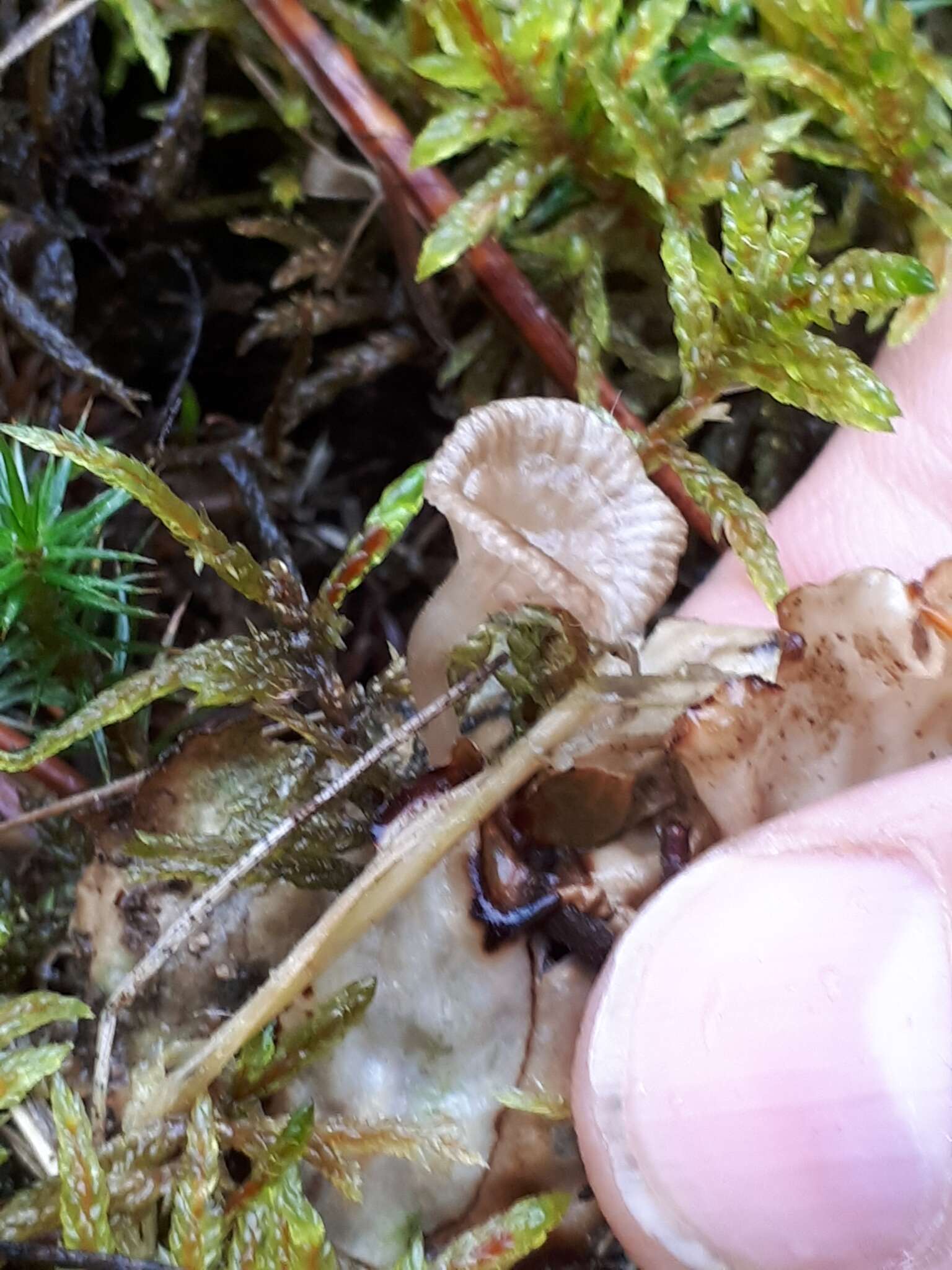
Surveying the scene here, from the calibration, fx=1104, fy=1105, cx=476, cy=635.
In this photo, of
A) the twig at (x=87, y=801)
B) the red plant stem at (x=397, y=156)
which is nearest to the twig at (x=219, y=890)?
the twig at (x=87, y=801)

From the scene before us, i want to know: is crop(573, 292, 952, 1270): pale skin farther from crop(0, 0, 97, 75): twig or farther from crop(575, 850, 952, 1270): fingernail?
crop(0, 0, 97, 75): twig

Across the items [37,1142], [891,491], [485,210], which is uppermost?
[485,210]

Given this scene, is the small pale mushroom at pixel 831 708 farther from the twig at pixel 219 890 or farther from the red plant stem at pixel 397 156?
the red plant stem at pixel 397 156

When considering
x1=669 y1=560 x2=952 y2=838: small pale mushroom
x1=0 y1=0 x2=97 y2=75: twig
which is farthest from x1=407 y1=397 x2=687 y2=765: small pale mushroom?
x1=0 y1=0 x2=97 y2=75: twig

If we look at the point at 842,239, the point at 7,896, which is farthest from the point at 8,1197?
the point at 842,239

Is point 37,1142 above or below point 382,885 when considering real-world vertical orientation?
below

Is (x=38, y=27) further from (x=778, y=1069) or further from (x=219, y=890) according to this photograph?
(x=778, y=1069)

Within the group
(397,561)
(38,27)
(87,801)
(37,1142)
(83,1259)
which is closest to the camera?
(83,1259)

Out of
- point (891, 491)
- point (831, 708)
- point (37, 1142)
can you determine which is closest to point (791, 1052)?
point (831, 708)
